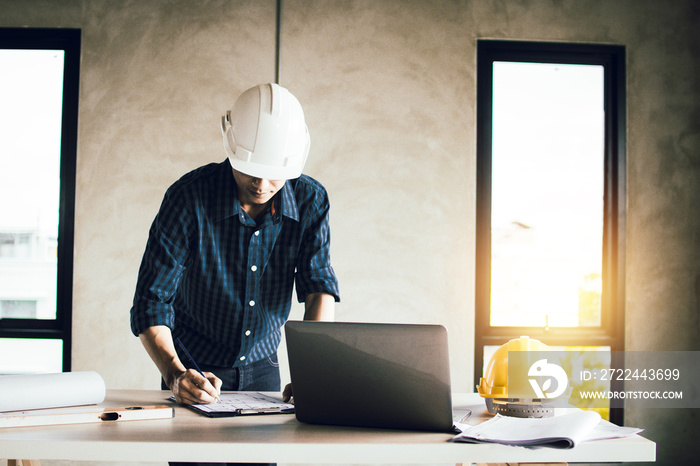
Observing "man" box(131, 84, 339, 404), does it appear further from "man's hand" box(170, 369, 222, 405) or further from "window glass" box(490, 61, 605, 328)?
"window glass" box(490, 61, 605, 328)

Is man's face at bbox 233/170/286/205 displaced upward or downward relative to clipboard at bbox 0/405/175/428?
upward

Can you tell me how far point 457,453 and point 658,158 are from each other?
2.77m

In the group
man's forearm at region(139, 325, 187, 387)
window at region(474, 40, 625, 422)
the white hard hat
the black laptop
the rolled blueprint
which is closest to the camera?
the black laptop

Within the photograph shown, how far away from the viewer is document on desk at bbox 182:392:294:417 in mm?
1478

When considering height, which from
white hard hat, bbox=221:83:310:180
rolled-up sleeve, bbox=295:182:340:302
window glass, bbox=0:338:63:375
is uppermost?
→ white hard hat, bbox=221:83:310:180

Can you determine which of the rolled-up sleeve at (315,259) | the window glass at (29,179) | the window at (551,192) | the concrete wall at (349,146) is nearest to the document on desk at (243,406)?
the rolled-up sleeve at (315,259)

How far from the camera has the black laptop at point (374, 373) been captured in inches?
51.8

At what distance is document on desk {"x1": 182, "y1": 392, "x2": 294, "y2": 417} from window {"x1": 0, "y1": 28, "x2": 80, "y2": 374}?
2023 mm

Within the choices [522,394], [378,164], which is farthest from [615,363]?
[522,394]

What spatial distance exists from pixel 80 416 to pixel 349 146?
2.20m

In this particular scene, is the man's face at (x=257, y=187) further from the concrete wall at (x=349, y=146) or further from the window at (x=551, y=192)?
the window at (x=551, y=192)

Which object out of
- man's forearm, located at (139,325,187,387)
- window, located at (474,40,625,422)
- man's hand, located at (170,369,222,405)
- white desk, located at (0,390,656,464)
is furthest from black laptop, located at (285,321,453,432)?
window, located at (474,40,625,422)

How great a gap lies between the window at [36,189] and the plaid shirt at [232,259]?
162cm

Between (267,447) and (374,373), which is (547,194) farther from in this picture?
(267,447)
